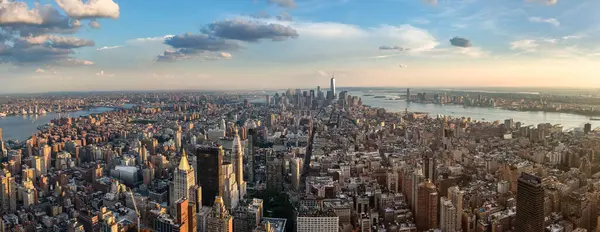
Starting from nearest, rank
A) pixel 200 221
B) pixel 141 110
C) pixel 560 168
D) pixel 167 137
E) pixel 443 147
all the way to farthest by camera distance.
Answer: pixel 200 221 → pixel 560 168 → pixel 443 147 → pixel 167 137 → pixel 141 110

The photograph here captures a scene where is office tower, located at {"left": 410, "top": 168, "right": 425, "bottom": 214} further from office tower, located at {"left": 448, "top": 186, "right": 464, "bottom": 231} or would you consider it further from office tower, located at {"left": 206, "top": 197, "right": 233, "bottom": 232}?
office tower, located at {"left": 206, "top": 197, "right": 233, "bottom": 232}

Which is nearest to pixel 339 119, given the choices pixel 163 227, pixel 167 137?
pixel 167 137

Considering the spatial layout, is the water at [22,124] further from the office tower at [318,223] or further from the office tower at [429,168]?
the office tower at [429,168]

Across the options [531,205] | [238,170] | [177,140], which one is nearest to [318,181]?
[238,170]

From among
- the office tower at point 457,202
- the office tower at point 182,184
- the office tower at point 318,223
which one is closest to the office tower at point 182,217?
the office tower at point 318,223

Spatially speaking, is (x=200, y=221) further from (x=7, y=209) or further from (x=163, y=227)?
(x=7, y=209)

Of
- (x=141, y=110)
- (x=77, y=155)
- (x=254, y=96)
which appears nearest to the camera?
(x=77, y=155)

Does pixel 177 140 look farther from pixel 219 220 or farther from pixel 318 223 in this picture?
pixel 318 223
